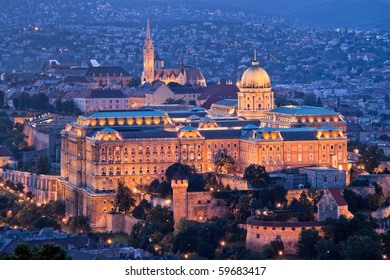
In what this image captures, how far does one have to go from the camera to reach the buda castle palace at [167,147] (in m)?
73.2

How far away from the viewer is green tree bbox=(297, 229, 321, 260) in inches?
2354

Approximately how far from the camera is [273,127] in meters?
78.7

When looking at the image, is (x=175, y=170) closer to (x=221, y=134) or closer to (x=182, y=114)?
(x=221, y=134)

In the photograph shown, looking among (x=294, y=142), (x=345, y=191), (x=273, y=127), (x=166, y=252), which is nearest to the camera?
(x=166, y=252)

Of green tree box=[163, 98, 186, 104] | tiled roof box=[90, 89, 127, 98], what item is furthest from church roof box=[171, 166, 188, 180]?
tiled roof box=[90, 89, 127, 98]

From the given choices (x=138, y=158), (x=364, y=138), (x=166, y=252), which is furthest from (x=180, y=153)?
(x=364, y=138)

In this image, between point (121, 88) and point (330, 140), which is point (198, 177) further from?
point (121, 88)

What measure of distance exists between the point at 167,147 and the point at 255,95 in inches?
435

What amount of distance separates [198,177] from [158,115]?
9.79 m

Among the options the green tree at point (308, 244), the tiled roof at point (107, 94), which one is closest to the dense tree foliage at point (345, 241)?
the green tree at point (308, 244)

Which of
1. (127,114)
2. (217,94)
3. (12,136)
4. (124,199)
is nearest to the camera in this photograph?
(124,199)

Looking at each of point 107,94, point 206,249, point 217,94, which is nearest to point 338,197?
point 206,249

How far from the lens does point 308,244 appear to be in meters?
60.1

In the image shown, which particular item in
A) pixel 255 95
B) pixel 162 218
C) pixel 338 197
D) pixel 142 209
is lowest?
pixel 162 218
